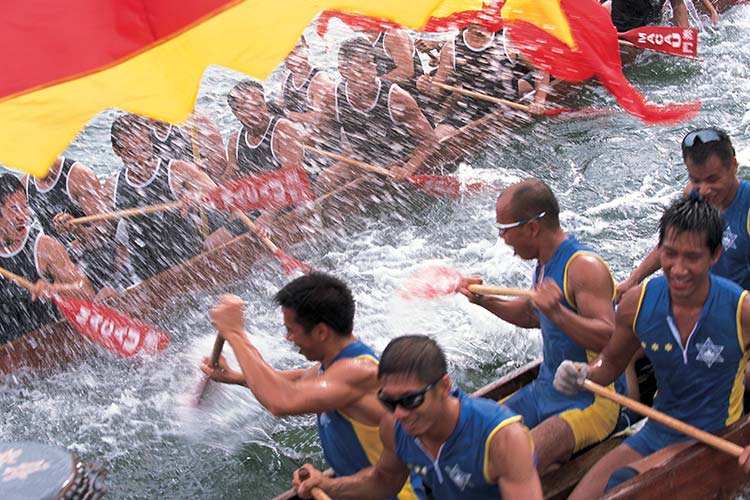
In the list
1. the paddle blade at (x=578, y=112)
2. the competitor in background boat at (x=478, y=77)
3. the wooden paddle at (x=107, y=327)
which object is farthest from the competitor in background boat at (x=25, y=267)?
the paddle blade at (x=578, y=112)

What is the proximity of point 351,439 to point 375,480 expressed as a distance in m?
0.22

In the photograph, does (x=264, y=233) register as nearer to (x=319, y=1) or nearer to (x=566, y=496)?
(x=319, y=1)

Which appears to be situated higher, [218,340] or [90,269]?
[218,340]

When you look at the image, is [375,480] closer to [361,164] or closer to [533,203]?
[533,203]

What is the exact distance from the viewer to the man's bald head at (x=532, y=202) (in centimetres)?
392

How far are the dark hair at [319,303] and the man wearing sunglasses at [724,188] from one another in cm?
168

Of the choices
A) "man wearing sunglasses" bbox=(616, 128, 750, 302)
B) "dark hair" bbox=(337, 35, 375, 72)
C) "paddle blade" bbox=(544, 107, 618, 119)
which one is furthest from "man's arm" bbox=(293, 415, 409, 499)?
"paddle blade" bbox=(544, 107, 618, 119)

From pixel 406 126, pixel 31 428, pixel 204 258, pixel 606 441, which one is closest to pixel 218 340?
pixel 606 441

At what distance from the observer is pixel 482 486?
3.06 meters

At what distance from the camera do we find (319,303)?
3.48 metres

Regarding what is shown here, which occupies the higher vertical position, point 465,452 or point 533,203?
point 533,203

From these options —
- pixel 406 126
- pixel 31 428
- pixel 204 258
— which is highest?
pixel 406 126

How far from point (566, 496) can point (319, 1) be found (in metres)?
3.07

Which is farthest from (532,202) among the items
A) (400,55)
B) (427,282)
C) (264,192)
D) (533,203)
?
(400,55)
